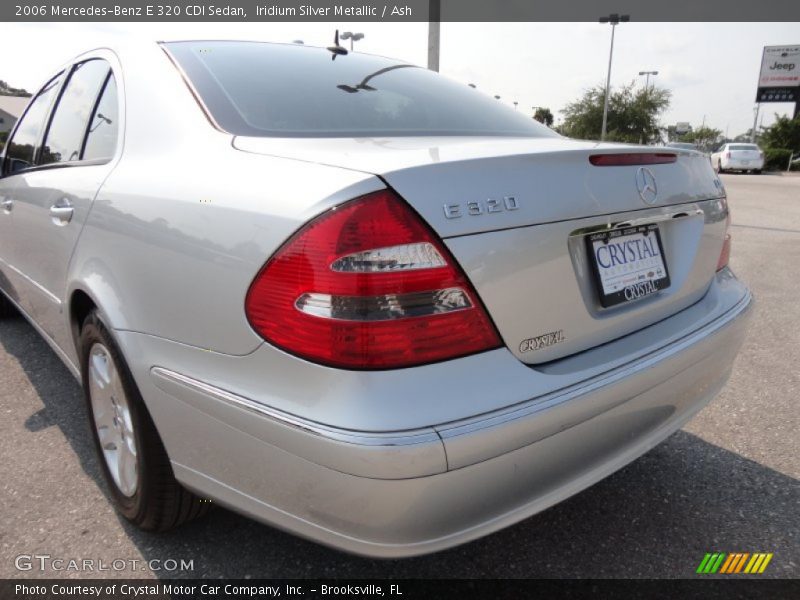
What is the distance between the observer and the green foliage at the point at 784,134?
3741cm

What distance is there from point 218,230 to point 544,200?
0.79 m

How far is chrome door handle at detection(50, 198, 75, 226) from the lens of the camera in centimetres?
216

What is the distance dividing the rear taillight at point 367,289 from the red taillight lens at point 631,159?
59 cm

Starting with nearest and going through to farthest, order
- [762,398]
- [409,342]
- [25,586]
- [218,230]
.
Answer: [409,342]
[218,230]
[25,586]
[762,398]

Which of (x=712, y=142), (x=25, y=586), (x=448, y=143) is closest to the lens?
(x=448, y=143)

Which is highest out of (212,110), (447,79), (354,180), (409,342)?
(447,79)

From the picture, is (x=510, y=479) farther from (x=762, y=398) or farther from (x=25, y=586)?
(x=762, y=398)

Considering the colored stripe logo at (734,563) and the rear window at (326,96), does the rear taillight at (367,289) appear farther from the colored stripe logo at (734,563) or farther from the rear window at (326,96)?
the colored stripe logo at (734,563)

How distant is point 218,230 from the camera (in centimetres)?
146

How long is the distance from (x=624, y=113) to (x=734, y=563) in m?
48.4

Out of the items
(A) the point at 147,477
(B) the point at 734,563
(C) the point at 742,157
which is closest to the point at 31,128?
(A) the point at 147,477

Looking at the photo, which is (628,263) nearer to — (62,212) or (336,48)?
(336,48)

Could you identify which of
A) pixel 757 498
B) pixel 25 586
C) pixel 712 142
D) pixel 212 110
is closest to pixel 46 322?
pixel 25 586

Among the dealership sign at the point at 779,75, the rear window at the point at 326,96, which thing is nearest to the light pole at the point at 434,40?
the rear window at the point at 326,96
